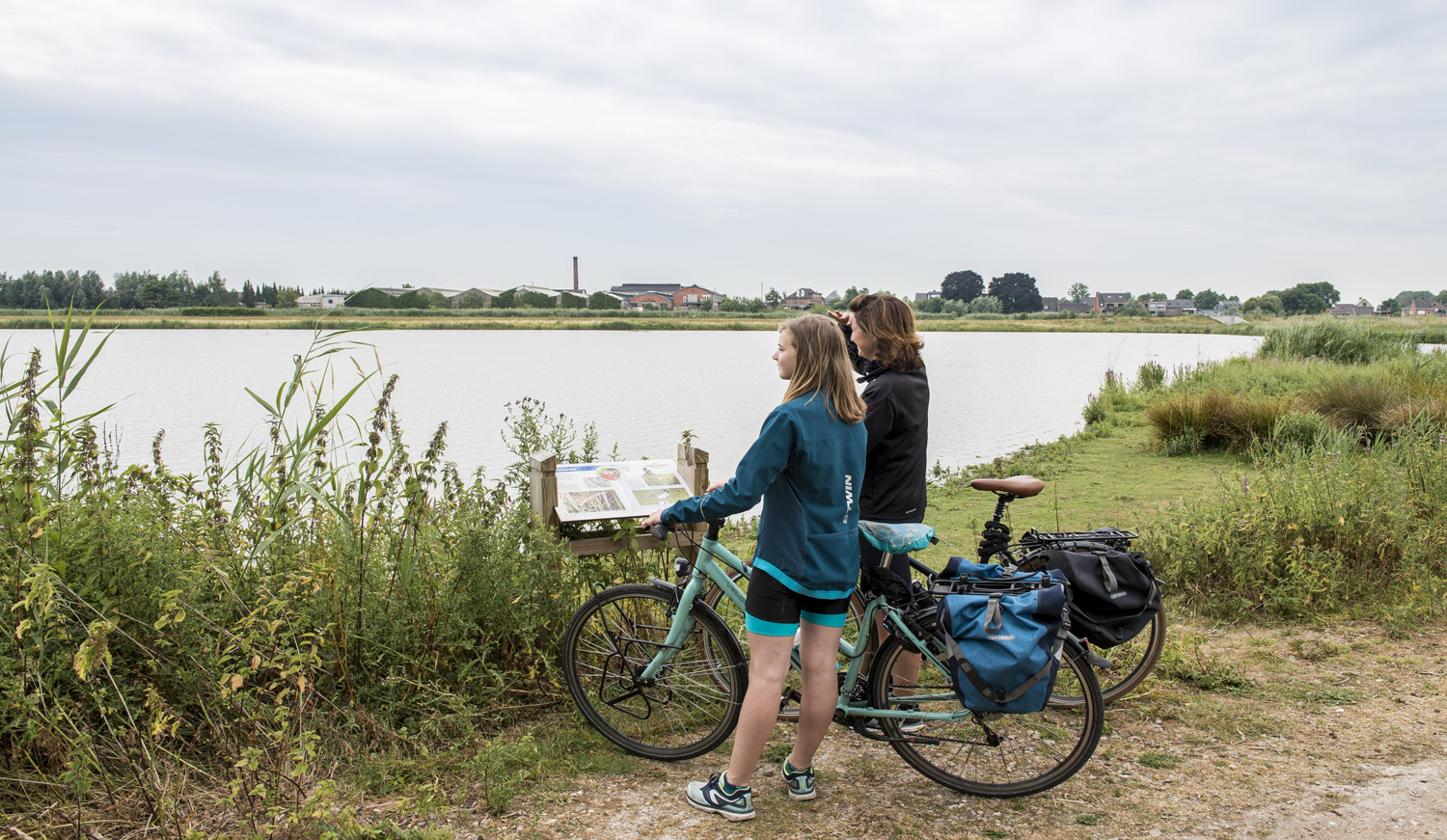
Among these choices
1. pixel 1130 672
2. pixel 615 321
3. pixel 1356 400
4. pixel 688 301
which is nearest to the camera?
pixel 1130 672

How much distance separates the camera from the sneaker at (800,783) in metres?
3.33

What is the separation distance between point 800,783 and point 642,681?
806mm

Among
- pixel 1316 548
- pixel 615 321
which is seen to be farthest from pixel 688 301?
pixel 1316 548

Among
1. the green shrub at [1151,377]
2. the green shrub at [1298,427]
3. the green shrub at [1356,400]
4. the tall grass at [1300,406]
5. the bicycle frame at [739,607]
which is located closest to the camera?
the bicycle frame at [739,607]

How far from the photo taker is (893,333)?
141 inches

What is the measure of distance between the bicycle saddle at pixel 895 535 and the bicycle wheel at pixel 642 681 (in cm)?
80

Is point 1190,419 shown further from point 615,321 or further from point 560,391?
point 615,321

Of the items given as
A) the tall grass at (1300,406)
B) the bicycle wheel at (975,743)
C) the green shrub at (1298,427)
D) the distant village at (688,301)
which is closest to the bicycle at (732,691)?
the bicycle wheel at (975,743)

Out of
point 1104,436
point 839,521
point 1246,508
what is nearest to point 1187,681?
point 1246,508

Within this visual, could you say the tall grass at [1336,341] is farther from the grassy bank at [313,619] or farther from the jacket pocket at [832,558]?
the jacket pocket at [832,558]

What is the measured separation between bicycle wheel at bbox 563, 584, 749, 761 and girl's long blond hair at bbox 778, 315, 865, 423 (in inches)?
46.0

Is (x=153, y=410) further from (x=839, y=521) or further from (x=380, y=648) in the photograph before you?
(x=839, y=521)

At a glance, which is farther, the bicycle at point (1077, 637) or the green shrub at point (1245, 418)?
the green shrub at point (1245, 418)

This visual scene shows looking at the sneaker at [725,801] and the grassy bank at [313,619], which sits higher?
the grassy bank at [313,619]
